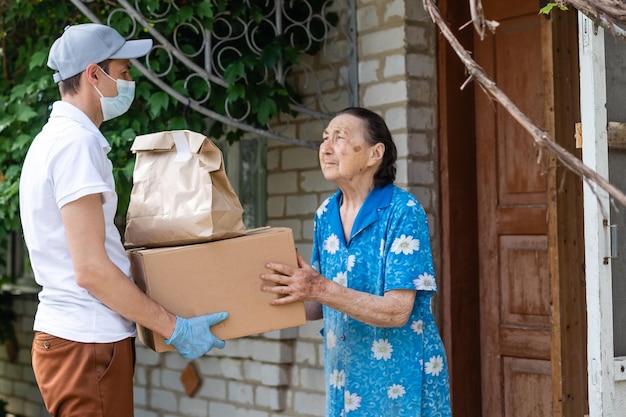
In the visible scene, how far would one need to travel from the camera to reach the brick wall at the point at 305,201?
470 cm

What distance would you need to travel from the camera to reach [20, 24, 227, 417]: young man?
255cm

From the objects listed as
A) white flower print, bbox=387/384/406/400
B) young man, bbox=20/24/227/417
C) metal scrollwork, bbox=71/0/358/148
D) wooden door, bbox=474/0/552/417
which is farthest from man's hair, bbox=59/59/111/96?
wooden door, bbox=474/0/552/417

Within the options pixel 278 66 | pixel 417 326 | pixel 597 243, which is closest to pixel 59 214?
pixel 417 326

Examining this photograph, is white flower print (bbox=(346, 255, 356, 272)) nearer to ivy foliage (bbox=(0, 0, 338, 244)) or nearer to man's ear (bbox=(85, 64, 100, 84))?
man's ear (bbox=(85, 64, 100, 84))

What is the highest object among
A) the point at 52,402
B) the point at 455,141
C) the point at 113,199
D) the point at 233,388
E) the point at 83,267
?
the point at 455,141

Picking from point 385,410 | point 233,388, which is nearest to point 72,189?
point 385,410

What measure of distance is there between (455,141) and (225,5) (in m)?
1.32

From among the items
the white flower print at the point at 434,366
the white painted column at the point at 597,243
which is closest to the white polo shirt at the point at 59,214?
the white flower print at the point at 434,366

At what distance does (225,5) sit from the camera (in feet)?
15.3

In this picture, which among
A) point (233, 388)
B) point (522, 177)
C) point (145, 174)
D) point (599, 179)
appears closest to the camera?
point (599, 179)

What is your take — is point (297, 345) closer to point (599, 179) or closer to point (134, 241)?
point (134, 241)

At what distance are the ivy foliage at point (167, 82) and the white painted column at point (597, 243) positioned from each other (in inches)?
76.5

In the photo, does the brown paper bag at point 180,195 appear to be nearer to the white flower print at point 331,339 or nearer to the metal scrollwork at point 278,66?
the white flower print at point 331,339

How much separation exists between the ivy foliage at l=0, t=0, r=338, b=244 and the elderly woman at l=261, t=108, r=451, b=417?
1.60m
